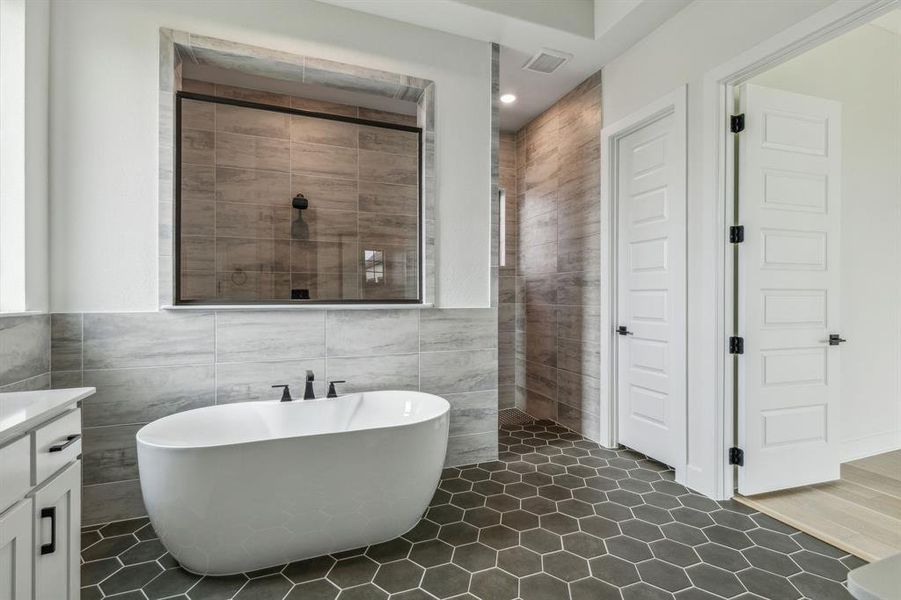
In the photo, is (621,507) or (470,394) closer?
(621,507)

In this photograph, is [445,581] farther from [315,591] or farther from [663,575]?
[663,575]

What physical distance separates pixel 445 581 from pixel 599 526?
86cm

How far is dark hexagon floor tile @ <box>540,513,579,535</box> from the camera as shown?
2.13 metres

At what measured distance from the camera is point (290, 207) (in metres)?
3.07

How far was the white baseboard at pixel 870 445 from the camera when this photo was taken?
3.04m

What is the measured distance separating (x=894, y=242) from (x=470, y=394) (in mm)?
3270

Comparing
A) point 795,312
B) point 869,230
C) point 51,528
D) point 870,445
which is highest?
point 869,230

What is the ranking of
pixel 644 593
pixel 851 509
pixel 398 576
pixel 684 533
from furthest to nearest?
1. pixel 851 509
2. pixel 684 533
3. pixel 398 576
4. pixel 644 593

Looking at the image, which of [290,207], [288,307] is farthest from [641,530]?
[290,207]

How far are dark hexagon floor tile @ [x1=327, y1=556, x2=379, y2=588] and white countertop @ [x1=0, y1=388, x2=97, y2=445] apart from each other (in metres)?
1.15

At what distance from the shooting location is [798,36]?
2.01 metres

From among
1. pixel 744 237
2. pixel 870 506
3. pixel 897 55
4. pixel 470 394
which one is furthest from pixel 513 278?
pixel 897 55

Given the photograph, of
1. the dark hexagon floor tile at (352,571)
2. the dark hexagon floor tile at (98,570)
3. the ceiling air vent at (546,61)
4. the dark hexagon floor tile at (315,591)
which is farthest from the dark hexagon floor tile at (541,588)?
the ceiling air vent at (546,61)

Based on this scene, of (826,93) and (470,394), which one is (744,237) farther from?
(470,394)
